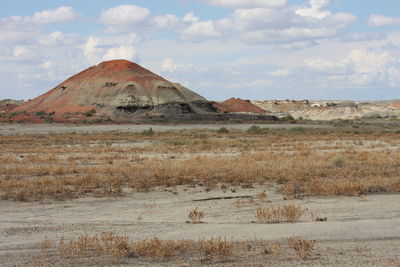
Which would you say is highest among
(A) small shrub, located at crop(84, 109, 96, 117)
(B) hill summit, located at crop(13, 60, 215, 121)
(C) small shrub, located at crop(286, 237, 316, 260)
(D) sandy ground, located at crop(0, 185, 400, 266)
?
(B) hill summit, located at crop(13, 60, 215, 121)

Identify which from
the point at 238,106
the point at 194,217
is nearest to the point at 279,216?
the point at 194,217

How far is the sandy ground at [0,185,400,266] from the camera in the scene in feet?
29.7

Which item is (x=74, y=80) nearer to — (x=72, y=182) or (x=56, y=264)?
(x=72, y=182)

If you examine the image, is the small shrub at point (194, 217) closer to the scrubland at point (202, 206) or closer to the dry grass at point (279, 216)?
the scrubland at point (202, 206)

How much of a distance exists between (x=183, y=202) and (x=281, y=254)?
20.1 ft

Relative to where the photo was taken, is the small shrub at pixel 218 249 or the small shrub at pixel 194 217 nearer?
the small shrub at pixel 218 249

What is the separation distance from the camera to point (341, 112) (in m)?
124

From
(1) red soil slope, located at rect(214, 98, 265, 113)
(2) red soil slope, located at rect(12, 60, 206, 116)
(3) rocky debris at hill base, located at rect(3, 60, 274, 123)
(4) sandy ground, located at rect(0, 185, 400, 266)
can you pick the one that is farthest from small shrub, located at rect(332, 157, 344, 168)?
(1) red soil slope, located at rect(214, 98, 265, 113)

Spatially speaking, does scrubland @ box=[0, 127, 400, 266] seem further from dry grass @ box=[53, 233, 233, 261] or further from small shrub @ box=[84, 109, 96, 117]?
small shrub @ box=[84, 109, 96, 117]

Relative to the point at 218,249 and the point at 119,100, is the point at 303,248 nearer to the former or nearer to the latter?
the point at 218,249

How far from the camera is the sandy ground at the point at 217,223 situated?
905cm

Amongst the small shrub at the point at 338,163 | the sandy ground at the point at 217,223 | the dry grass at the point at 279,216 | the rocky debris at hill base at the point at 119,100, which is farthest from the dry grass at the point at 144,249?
the rocky debris at hill base at the point at 119,100

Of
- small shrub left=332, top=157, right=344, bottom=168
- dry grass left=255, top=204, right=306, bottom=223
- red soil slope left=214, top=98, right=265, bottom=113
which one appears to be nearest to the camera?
dry grass left=255, top=204, right=306, bottom=223

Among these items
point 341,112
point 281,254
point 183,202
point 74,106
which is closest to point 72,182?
point 183,202
